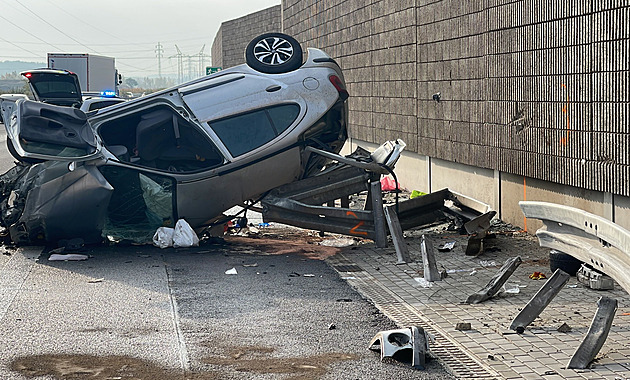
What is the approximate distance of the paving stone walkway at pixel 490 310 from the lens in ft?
19.3

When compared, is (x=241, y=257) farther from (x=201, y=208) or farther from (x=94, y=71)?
(x=94, y=71)

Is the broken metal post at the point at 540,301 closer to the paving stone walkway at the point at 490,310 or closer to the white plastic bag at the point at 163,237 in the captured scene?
the paving stone walkway at the point at 490,310

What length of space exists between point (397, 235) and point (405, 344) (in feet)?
14.2

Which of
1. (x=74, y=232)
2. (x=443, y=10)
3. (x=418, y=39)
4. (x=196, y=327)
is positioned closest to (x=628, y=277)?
(x=196, y=327)

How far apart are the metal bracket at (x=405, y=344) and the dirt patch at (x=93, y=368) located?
1260 mm

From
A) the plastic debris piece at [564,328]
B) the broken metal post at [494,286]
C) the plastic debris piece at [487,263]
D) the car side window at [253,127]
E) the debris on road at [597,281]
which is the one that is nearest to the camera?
the plastic debris piece at [564,328]

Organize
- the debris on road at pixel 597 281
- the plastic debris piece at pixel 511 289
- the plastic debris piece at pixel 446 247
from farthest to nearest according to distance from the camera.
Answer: the plastic debris piece at pixel 446 247
the plastic debris piece at pixel 511 289
the debris on road at pixel 597 281

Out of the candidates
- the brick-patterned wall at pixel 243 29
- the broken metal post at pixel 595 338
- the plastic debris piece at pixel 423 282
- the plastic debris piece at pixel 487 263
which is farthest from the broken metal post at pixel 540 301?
the brick-patterned wall at pixel 243 29

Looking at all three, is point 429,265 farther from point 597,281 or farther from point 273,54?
point 273,54

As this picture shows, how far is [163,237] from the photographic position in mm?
10797

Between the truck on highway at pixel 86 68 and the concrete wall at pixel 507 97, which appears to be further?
the truck on highway at pixel 86 68

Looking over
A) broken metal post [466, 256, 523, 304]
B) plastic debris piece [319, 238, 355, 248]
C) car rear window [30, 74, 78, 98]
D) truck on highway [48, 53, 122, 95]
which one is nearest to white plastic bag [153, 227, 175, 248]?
plastic debris piece [319, 238, 355, 248]

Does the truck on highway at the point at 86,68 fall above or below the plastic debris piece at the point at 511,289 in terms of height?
above

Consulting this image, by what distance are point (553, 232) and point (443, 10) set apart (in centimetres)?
846
